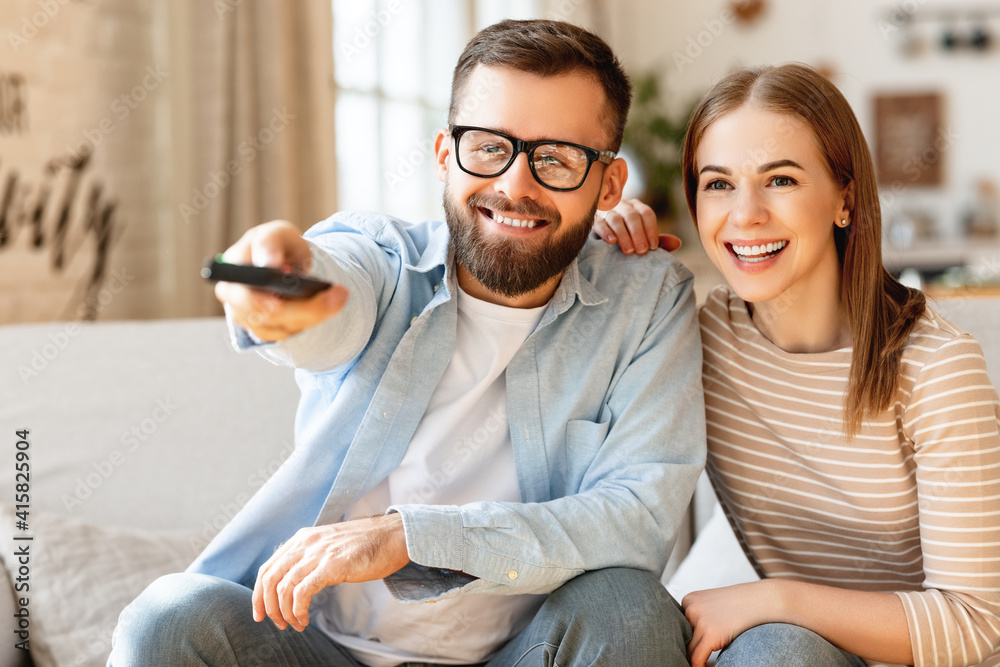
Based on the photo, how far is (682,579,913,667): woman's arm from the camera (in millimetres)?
1116

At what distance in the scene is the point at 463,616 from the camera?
1.22 metres

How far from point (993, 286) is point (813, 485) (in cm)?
356

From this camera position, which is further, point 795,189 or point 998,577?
point 795,189

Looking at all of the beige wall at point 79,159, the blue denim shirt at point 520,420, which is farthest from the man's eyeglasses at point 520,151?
the beige wall at point 79,159

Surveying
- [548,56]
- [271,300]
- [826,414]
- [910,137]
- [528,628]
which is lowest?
[528,628]

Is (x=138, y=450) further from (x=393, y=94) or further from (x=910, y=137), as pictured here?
(x=910, y=137)

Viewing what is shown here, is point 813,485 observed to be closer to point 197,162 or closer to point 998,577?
point 998,577

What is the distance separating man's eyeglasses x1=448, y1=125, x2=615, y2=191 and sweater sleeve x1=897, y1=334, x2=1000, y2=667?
1.75ft

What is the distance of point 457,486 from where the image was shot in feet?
4.14

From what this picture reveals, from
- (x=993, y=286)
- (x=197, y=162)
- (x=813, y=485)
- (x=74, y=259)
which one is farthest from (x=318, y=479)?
(x=993, y=286)

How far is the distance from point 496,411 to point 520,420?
5 cm

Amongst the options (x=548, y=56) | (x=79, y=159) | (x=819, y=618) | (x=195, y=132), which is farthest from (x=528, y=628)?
(x=195, y=132)

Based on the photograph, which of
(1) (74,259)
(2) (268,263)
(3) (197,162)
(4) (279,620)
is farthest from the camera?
(3) (197,162)

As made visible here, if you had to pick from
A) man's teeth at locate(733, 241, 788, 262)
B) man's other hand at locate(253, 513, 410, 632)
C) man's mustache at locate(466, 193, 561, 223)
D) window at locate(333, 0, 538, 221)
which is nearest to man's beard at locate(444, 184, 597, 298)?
man's mustache at locate(466, 193, 561, 223)
